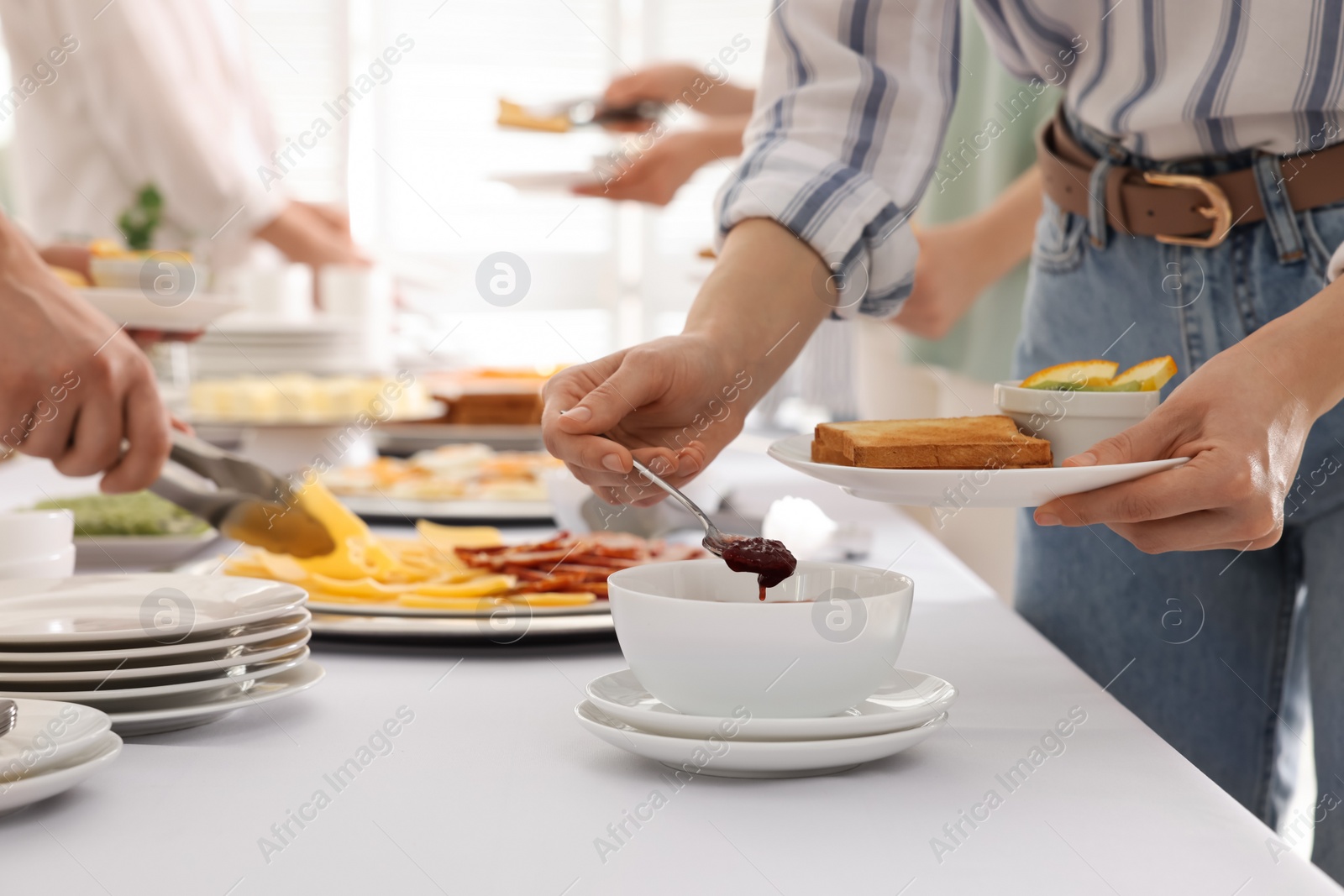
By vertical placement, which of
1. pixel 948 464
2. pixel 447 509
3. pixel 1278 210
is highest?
pixel 1278 210

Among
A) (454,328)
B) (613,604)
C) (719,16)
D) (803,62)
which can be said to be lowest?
(454,328)

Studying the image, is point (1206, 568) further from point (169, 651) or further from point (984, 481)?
point (169, 651)

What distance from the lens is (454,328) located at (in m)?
Result: 5.25

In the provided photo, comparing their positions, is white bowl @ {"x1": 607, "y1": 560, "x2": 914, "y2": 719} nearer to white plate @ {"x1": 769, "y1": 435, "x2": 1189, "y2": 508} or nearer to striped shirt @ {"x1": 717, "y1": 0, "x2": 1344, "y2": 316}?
white plate @ {"x1": 769, "y1": 435, "x2": 1189, "y2": 508}

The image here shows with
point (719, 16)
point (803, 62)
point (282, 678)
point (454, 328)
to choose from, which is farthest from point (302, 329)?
point (719, 16)

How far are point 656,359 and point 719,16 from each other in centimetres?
468

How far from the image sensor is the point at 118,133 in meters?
3.30

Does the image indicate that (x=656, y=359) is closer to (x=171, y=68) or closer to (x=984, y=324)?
(x=984, y=324)

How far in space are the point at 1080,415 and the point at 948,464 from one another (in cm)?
12

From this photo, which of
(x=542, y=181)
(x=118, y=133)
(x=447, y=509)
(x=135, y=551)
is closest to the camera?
(x=135, y=551)

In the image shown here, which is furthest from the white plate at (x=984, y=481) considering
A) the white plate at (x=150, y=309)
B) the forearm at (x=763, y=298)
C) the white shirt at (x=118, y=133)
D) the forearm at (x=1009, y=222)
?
the white shirt at (x=118, y=133)

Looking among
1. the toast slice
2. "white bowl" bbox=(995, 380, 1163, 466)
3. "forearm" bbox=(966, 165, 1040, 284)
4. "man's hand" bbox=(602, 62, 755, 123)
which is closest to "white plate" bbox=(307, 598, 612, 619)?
the toast slice

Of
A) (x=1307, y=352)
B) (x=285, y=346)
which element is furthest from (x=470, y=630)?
(x=285, y=346)

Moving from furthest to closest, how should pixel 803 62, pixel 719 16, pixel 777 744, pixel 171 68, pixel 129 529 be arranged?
pixel 719 16
pixel 171 68
pixel 129 529
pixel 803 62
pixel 777 744
